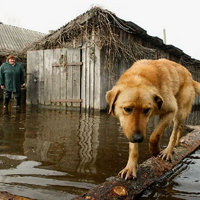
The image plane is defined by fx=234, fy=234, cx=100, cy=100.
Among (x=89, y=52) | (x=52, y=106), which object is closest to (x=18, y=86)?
(x=52, y=106)

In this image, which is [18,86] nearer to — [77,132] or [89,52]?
[89,52]

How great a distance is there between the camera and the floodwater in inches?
92.4

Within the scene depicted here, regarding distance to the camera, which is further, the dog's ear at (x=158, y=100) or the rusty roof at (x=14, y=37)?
the rusty roof at (x=14, y=37)

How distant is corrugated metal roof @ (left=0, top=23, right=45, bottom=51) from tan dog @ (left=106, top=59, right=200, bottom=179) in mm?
13636

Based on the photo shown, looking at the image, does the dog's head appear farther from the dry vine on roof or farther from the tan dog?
the dry vine on roof

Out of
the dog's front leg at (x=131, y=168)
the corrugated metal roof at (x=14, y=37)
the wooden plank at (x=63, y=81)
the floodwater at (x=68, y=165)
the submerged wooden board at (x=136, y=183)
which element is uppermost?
the corrugated metal roof at (x=14, y=37)

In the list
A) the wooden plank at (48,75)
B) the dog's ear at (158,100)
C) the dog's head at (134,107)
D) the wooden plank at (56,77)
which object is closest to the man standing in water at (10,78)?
the wooden plank at (48,75)

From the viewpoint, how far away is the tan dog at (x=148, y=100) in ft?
8.47

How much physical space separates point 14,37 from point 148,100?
17037 millimetres

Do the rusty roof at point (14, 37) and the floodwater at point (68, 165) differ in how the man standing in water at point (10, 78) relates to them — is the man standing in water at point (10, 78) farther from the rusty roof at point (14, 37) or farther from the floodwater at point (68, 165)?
the rusty roof at point (14, 37)

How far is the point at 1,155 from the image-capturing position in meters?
3.42

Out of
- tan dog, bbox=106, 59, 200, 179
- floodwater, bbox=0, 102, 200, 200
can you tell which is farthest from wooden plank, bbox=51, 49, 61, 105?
tan dog, bbox=106, 59, 200, 179

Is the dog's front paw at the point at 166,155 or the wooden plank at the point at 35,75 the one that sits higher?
the wooden plank at the point at 35,75

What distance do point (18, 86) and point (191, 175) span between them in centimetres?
889
